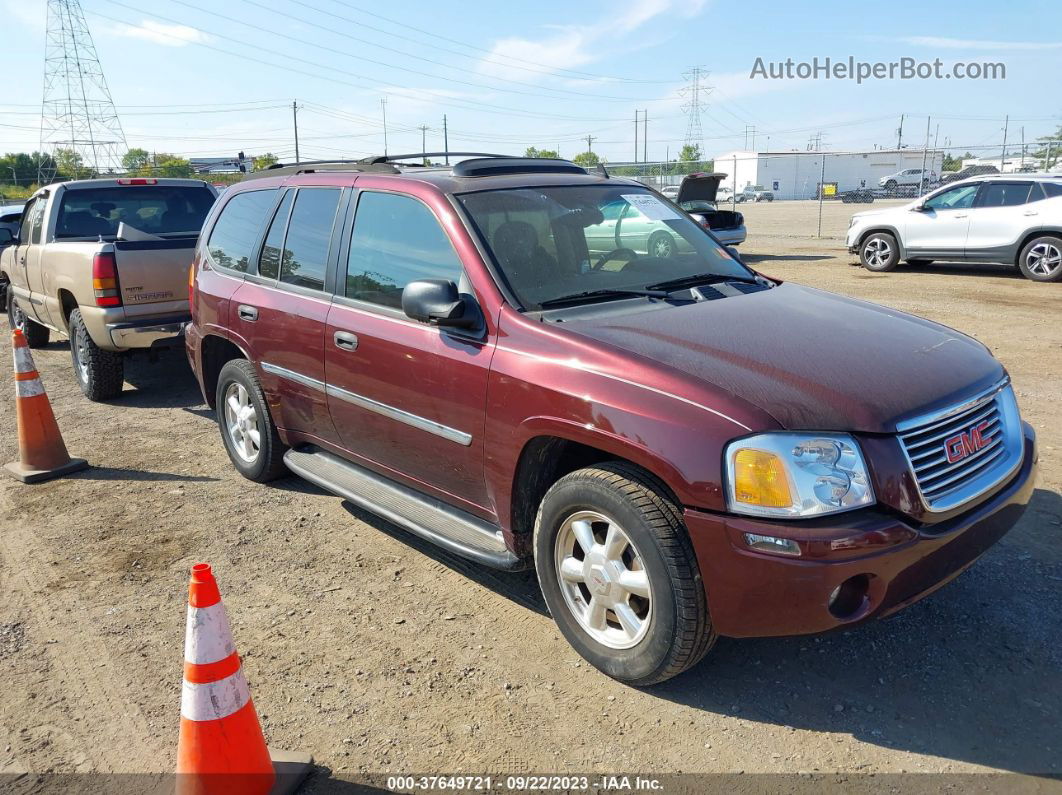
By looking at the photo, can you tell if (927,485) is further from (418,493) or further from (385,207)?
(385,207)

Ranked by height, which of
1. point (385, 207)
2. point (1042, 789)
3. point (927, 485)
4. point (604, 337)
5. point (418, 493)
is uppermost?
point (385, 207)

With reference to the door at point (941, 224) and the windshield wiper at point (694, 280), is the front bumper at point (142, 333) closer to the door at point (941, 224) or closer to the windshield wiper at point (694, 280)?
the windshield wiper at point (694, 280)

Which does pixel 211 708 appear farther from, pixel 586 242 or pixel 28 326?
pixel 28 326

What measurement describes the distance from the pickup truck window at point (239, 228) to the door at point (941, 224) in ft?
40.3

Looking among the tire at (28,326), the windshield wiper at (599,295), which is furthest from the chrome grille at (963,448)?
the tire at (28,326)

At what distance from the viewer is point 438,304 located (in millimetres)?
3406

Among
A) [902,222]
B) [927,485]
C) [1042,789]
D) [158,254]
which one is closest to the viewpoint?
[1042,789]

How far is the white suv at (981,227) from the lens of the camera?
501 inches

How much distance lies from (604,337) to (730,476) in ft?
2.59

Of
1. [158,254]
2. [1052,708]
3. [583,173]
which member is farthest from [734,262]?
[158,254]

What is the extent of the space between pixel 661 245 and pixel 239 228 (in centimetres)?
280

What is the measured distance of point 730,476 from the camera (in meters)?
2.68

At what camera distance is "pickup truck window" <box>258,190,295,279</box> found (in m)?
4.83

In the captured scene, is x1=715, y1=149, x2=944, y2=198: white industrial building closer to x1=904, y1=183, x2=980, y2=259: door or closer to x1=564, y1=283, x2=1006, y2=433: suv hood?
x1=904, y1=183, x2=980, y2=259: door
